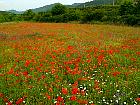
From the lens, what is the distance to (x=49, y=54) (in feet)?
53.7

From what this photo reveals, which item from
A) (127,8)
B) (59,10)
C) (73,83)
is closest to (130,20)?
(127,8)

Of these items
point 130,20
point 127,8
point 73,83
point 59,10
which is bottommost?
point 130,20

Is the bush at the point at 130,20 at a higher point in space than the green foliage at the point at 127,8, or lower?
lower

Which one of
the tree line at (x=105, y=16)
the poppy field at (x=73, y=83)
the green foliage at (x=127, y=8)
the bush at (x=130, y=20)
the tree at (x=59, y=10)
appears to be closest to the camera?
the poppy field at (x=73, y=83)

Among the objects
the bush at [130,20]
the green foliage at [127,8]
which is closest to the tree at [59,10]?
the green foliage at [127,8]

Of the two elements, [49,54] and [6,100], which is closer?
[6,100]

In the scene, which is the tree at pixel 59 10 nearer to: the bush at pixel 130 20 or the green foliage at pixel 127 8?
the green foliage at pixel 127 8

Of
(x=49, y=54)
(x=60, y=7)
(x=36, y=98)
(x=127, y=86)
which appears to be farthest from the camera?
(x=60, y=7)

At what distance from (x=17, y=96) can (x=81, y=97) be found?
2124 mm

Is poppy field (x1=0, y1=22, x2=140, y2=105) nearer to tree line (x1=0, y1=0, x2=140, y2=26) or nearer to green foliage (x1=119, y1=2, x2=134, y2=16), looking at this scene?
tree line (x1=0, y1=0, x2=140, y2=26)

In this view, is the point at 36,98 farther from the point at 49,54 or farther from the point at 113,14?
the point at 113,14

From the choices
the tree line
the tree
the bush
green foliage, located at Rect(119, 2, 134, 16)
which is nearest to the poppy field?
the bush

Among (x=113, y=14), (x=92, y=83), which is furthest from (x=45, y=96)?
(x=113, y=14)

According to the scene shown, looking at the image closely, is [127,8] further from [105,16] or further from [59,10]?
[59,10]
